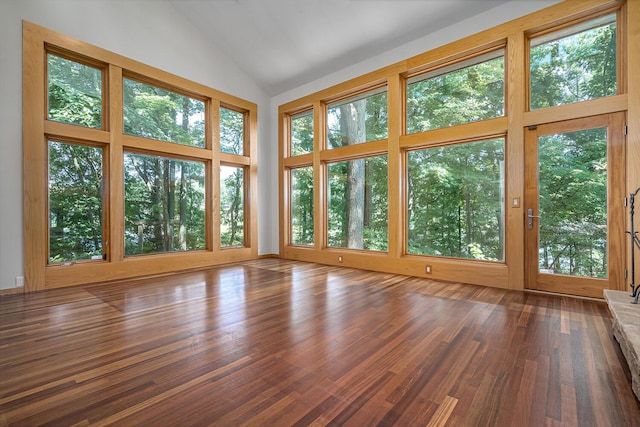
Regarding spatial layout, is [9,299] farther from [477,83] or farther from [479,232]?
[477,83]

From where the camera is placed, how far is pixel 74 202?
4430 millimetres

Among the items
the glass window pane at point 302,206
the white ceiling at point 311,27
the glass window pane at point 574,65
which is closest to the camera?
the glass window pane at point 574,65

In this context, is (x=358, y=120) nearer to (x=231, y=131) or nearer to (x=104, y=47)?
(x=231, y=131)

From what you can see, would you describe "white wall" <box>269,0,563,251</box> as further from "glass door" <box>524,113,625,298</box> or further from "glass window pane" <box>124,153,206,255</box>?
"glass window pane" <box>124,153,206,255</box>

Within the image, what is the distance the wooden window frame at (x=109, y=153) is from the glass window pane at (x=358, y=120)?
2100 millimetres

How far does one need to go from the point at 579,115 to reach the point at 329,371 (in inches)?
167

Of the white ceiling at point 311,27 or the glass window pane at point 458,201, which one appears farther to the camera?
the white ceiling at point 311,27

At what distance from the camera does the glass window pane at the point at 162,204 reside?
502cm

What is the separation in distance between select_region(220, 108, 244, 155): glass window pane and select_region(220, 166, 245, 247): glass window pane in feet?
1.44

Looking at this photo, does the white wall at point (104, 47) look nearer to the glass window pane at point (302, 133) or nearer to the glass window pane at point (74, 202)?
the glass window pane at point (74, 202)

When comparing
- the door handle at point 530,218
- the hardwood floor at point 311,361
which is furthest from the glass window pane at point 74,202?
the door handle at point 530,218

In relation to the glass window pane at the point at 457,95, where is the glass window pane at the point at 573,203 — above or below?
below

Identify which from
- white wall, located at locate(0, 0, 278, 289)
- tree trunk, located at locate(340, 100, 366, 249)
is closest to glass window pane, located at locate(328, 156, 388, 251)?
tree trunk, located at locate(340, 100, 366, 249)

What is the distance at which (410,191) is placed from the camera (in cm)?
516
